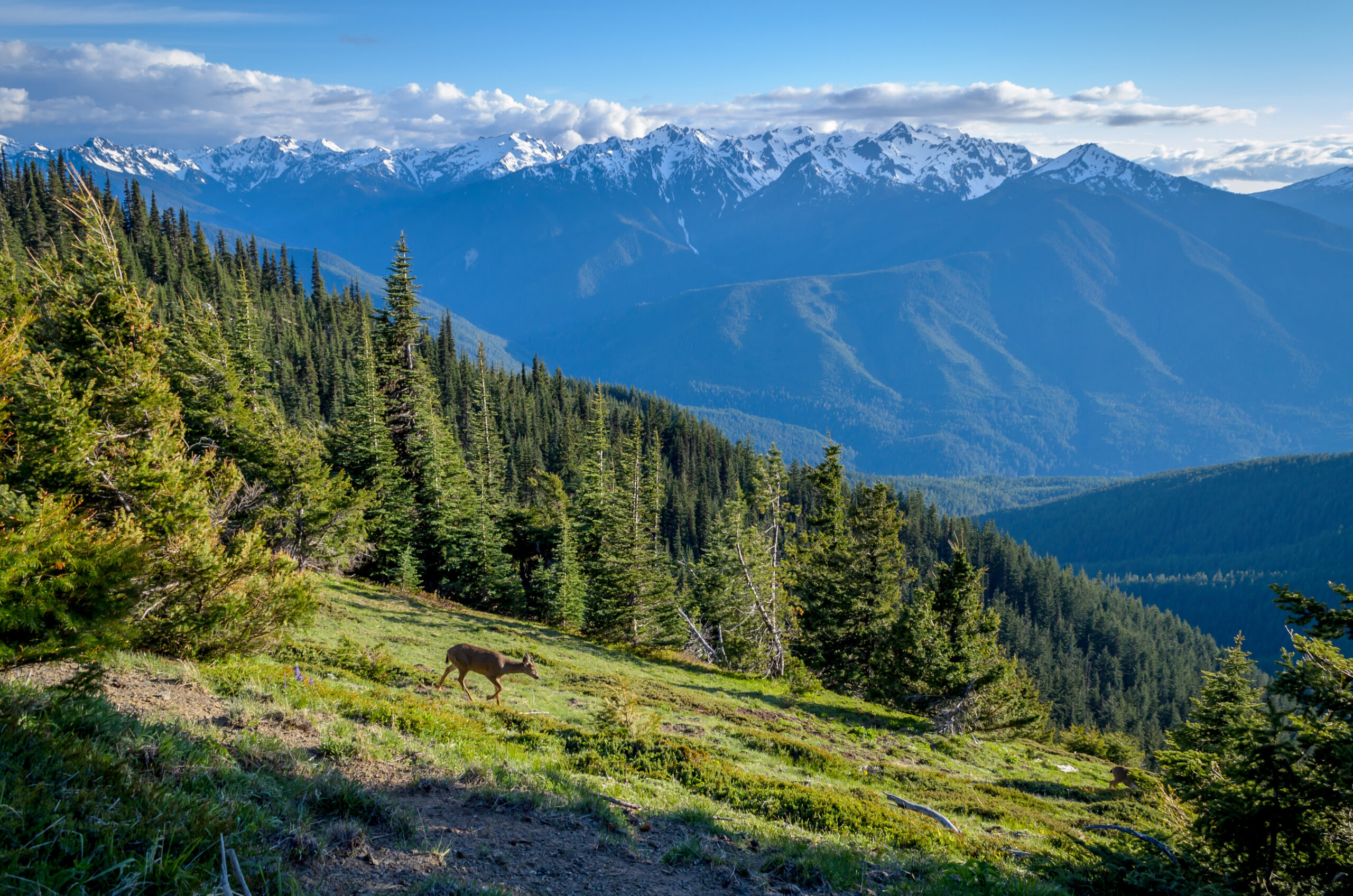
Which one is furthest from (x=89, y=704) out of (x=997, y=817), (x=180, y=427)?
(x=997, y=817)

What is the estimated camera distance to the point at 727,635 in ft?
123

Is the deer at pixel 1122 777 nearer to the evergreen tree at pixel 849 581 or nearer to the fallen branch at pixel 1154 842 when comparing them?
the fallen branch at pixel 1154 842

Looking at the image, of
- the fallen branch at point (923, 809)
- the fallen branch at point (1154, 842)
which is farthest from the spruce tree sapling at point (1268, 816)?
the fallen branch at point (923, 809)

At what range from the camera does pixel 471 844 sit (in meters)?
7.09

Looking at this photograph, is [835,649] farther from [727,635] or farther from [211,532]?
[211,532]

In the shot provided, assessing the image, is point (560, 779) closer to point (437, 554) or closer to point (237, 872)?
point (237, 872)

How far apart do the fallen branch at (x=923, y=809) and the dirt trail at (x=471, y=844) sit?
4864mm

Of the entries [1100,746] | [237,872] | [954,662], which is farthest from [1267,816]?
[1100,746]

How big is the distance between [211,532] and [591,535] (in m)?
32.6

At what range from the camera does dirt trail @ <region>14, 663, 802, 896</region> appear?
20.0 ft

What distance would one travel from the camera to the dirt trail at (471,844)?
610cm

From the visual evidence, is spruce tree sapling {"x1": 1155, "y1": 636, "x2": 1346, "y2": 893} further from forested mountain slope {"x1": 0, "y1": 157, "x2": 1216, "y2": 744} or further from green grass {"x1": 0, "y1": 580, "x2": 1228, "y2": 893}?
forested mountain slope {"x1": 0, "y1": 157, "x2": 1216, "y2": 744}

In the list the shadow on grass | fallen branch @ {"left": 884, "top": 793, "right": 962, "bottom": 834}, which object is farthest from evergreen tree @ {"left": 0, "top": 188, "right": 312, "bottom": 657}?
the shadow on grass

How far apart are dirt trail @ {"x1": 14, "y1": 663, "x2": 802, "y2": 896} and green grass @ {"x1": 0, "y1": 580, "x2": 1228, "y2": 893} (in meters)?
0.22
